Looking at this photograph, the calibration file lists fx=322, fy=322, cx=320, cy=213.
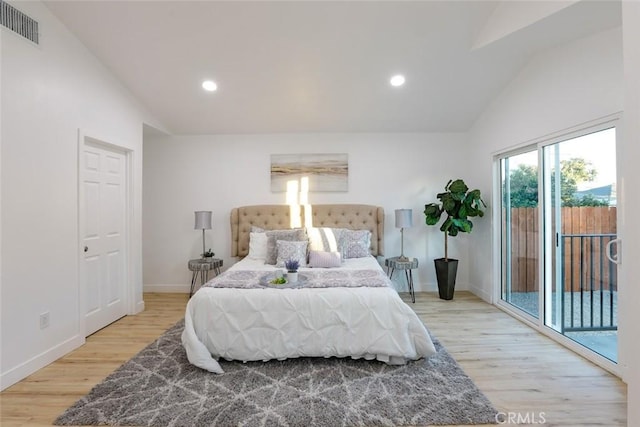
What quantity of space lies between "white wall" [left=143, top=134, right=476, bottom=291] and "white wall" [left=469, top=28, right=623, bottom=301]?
59cm

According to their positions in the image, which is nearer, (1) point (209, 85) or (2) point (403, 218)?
(1) point (209, 85)

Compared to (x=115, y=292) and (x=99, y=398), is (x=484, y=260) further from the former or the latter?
(x=115, y=292)

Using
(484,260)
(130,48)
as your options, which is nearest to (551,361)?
(484,260)

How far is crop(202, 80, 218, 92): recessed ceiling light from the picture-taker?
12.6 feet

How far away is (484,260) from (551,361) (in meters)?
1.94

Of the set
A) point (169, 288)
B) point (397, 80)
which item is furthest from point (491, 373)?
point (169, 288)

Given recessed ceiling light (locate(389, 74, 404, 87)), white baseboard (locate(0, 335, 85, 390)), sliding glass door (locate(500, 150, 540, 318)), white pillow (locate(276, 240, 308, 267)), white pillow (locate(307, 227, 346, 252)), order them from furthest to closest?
white pillow (locate(307, 227, 346, 252)) < white pillow (locate(276, 240, 308, 267)) < recessed ceiling light (locate(389, 74, 404, 87)) < sliding glass door (locate(500, 150, 540, 318)) < white baseboard (locate(0, 335, 85, 390))

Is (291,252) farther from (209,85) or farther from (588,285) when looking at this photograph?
(588,285)

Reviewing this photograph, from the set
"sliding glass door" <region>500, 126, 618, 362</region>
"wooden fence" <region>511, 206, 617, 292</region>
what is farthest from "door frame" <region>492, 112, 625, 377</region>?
"wooden fence" <region>511, 206, 617, 292</region>

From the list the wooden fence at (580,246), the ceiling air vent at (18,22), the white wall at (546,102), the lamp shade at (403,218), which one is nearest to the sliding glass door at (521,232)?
the wooden fence at (580,246)

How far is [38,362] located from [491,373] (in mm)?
3642

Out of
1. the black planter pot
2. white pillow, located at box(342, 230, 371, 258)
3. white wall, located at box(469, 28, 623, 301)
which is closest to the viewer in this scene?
white wall, located at box(469, 28, 623, 301)

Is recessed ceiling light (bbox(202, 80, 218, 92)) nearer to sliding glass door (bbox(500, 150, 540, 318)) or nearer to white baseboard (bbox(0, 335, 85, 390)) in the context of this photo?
white baseboard (bbox(0, 335, 85, 390))

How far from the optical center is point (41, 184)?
8.90ft
